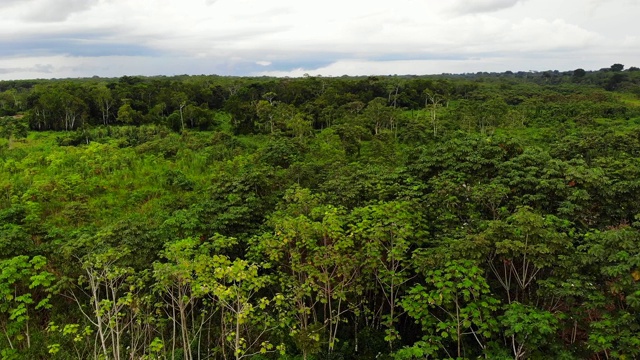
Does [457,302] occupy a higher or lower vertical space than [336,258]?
lower

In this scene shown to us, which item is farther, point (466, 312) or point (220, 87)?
point (220, 87)

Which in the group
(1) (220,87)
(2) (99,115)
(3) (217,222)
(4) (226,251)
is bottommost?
(4) (226,251)

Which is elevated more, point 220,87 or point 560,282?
point 220,87

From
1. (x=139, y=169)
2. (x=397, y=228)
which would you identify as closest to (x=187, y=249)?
(x=397, y=228)

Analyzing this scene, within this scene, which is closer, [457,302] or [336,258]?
[457,302]

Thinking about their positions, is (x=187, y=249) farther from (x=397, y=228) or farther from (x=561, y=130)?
(x=561, y=130)

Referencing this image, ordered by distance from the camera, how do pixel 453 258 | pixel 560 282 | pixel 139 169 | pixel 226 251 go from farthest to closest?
pixel 139 169, pixel 226 251, pixel 453 258, pixel 560 282

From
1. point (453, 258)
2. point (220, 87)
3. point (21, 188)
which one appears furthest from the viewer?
point (220, 87)
